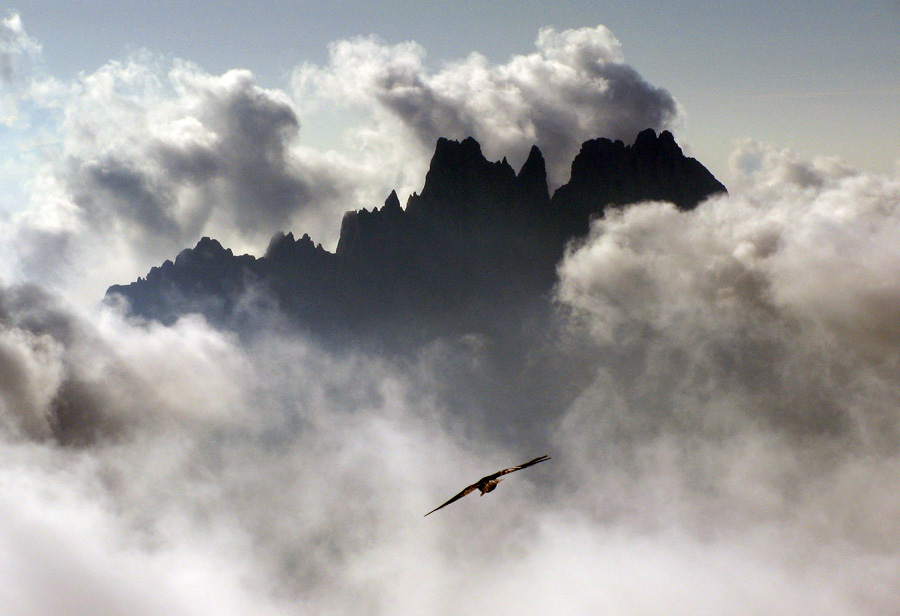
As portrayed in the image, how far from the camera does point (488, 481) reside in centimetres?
4394
